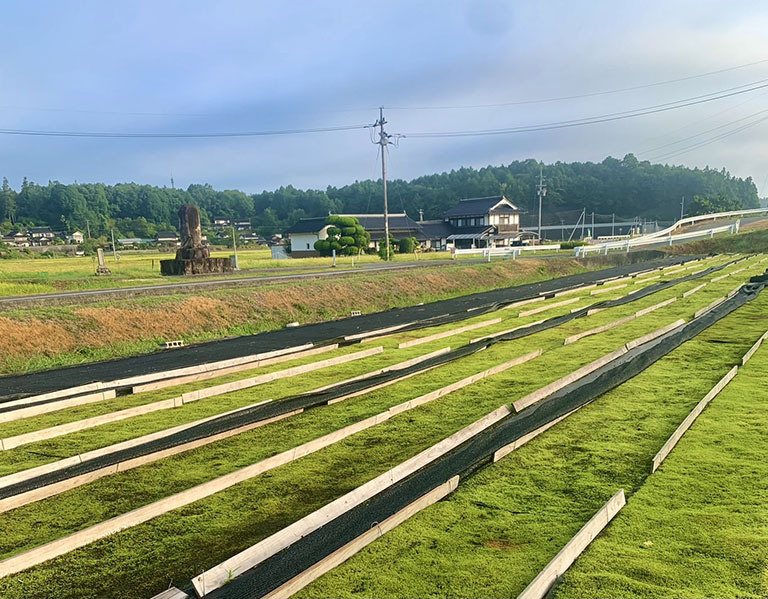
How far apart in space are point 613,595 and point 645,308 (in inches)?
481

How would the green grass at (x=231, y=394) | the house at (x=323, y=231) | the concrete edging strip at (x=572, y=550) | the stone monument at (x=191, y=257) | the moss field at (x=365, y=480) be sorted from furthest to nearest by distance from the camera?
the house at (x=323, y=231) < the stone monument at (x=191, y=257) < the green grass at (x=231, y=394) < the moss field at (x=365, y=480) < the concrete edging strip at (x=572, y=550)

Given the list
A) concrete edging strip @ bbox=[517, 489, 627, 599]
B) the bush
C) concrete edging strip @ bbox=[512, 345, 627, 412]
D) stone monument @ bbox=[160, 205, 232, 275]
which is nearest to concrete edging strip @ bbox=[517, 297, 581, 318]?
concrete edging strip @ bbox=[512, 345, 627, 412]

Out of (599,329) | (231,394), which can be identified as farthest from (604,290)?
(231,394)

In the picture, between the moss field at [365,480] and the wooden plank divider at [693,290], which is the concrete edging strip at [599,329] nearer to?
the moss field at [365,480]

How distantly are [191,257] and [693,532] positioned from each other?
25413 millimetres

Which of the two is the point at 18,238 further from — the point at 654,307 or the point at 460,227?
the point at 654,307

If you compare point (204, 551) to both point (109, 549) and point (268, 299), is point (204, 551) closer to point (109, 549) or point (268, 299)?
point (109, 549)

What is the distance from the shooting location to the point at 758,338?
9508mm

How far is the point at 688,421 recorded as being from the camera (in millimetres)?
5441

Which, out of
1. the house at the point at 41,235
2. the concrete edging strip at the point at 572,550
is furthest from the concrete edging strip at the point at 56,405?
the house at the point at 41,235

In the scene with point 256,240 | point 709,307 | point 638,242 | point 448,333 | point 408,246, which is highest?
point 256,240

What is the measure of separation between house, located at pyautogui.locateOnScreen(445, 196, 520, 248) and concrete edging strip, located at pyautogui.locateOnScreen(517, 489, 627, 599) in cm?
5667

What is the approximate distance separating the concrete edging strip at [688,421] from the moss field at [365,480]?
0.15 meters

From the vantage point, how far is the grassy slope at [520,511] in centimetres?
311
